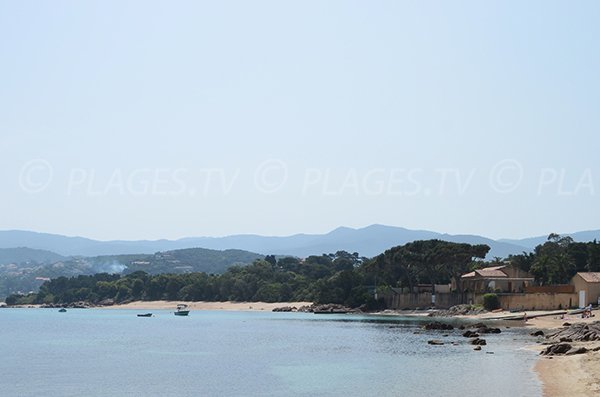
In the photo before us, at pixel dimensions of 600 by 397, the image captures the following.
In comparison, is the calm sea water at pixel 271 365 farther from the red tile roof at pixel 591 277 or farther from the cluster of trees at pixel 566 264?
the cluster of trees at pixel 566 264

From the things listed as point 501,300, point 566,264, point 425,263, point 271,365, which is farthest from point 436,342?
point 425,263

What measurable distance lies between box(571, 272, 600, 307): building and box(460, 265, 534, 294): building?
1541cm

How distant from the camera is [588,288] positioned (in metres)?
98.9

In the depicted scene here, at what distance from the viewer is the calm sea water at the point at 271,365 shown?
4234cm

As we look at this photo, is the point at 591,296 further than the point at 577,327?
Yes

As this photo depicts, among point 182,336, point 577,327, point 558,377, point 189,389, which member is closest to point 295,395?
point 189,389

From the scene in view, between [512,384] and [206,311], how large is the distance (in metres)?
147

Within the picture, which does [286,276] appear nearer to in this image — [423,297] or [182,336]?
[423,297]

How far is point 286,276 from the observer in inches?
7293

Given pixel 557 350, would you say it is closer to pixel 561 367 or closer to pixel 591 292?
pixel 561 367

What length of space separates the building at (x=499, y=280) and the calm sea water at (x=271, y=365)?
34841 mm

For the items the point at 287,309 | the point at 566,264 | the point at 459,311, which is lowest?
the point at 287,309

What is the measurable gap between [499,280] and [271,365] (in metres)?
71.3

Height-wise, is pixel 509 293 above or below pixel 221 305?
above
